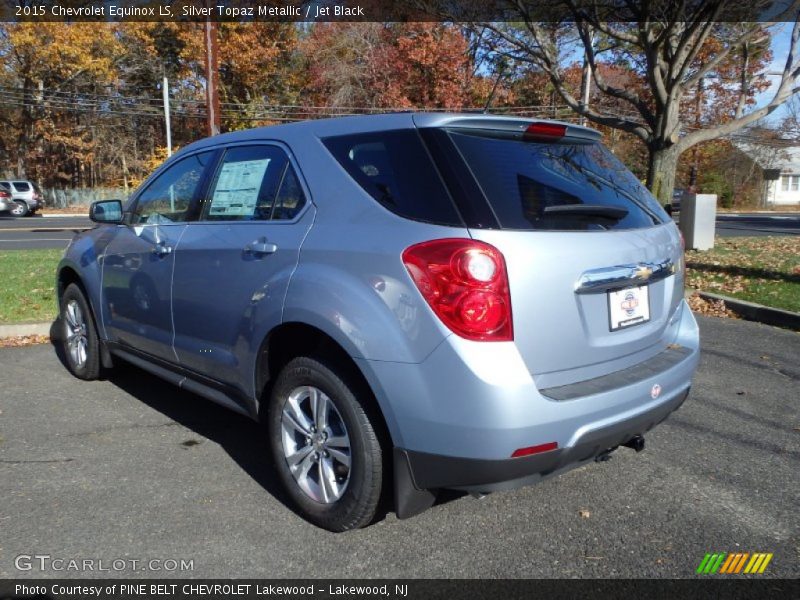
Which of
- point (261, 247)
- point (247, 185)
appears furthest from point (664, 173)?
point (261, 247)

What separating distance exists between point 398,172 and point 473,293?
2.25 ft

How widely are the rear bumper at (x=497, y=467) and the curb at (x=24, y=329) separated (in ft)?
17.7

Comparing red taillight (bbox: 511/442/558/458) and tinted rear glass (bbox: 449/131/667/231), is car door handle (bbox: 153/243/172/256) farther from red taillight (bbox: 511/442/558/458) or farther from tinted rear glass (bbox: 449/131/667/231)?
red taillight (bbox: 511/442/558/458)

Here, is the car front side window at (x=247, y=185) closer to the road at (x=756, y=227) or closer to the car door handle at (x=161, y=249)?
the car door handle at (x=161, y=249)

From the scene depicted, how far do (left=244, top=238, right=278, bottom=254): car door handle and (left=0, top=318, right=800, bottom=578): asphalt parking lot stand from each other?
123 centimetres

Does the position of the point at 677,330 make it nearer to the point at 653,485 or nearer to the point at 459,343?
the point at 653,485

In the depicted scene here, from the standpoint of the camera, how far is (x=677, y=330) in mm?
3287

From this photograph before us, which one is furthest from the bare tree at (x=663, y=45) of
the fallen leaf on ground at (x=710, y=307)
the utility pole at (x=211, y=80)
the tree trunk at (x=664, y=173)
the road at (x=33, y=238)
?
the road at (x=33, y=238)

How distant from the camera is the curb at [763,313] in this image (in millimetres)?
6984

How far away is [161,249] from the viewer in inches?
155

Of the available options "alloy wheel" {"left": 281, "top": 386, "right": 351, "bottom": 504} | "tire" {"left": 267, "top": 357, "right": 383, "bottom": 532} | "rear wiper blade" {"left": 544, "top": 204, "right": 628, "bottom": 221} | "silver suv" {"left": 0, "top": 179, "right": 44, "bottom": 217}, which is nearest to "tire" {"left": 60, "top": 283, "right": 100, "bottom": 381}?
"tire" {"left": 267, "top": 357, "right": 383, "bottom": 532}

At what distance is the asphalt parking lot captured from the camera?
275 centimetres

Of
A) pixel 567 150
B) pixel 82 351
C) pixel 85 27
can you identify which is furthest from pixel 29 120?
pixel 567 150

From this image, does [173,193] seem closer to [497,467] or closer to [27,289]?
[497,467]
